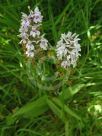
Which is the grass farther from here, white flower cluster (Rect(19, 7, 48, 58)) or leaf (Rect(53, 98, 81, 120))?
white flower cluster (Rect(19, 7, 48, 58))

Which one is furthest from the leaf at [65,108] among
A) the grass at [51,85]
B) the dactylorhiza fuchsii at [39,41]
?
the dactylorhiza fuchsii at [39,41]

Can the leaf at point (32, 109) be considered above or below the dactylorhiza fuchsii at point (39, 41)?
below

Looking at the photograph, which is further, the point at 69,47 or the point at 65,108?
the point at 65,108

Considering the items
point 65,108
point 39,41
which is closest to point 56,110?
point 65,108

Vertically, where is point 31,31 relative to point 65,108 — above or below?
above

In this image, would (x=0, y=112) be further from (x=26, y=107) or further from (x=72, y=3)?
(x=72, y=3)

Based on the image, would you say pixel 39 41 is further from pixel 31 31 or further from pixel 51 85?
pixel 51 85

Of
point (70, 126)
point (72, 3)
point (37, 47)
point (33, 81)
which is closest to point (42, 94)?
A: point (33, 81)

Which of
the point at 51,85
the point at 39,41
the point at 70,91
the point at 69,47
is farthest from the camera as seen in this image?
the point at 51,85

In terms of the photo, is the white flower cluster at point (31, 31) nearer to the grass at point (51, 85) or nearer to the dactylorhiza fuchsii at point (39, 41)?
the dactylorhiza fuchsii at point (39, 41)
